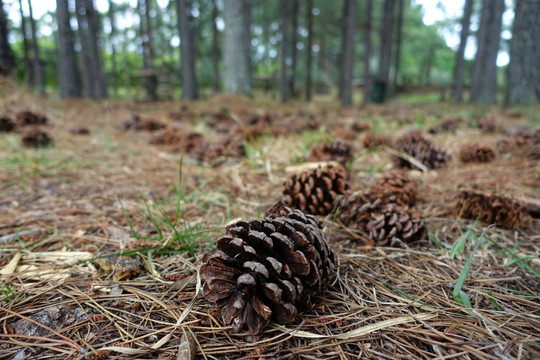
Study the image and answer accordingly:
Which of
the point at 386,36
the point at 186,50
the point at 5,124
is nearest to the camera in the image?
the point at 5,124

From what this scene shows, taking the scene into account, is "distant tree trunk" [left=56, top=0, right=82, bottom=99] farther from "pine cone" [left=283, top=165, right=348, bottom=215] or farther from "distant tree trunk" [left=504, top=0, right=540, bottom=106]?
"distant tree trunk" [left=504, top=0, right=540, bottom=106]

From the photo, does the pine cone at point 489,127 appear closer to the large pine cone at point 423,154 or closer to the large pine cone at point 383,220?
the large pine cone at point 423,154

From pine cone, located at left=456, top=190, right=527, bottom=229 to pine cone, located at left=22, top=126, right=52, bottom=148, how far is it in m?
3.93

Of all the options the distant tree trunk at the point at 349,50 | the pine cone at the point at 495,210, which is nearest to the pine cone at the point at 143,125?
the pine cone at the point at 495,210

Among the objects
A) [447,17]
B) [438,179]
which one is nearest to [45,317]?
[438,179]

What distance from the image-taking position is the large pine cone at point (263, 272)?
0.87 metres

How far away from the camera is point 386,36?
12289mm

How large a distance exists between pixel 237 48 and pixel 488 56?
8794 millimetres

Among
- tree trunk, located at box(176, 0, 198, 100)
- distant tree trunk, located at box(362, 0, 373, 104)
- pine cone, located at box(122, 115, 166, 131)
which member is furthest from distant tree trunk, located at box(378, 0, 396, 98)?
pine cone, located at box(122, 115, 166, 131)

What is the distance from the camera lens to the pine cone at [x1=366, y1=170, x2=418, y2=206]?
5.31 ft

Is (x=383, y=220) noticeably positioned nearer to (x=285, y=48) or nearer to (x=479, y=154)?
(x=479, y=154)

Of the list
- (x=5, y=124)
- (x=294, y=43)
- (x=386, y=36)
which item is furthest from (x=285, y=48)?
(x=5, y=124)

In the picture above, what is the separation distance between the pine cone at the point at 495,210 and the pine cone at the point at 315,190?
0.67 meters

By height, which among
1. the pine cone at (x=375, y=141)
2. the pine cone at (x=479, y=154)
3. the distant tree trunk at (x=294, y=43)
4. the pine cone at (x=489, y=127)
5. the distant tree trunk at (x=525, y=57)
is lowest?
the pine cone at (x=479, y=154)
